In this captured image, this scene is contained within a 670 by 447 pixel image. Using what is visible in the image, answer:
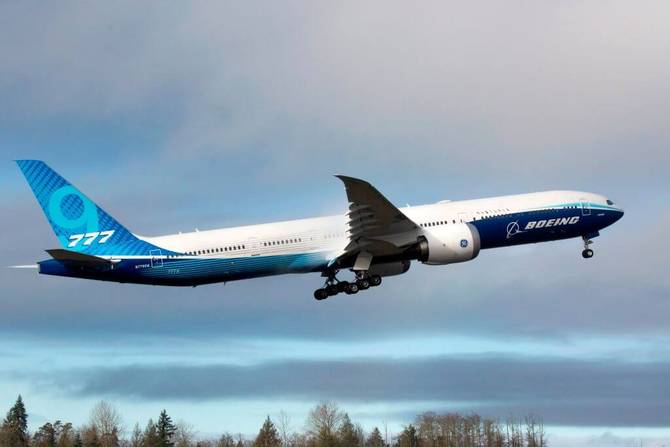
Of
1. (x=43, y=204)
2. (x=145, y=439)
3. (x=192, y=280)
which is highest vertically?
(x=43, y=204)

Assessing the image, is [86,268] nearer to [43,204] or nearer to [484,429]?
[43,204]

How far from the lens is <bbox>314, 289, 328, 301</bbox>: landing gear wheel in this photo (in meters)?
76.0

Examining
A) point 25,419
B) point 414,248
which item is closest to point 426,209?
point 414,248

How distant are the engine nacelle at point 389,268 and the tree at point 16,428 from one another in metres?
48.0

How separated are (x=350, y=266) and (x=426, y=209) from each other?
21.8 ft

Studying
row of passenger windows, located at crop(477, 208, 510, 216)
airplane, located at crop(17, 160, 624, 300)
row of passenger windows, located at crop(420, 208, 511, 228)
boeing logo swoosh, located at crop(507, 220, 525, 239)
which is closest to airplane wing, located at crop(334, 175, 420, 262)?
airplane, located at crop(17, 160, 624, 300)

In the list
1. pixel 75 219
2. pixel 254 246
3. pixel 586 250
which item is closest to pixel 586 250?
pixel 586 250

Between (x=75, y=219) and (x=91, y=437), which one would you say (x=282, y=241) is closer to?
(x=75, y=219)

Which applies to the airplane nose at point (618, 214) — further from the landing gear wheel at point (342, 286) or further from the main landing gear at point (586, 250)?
the landing gear wheel at point (342, 286)

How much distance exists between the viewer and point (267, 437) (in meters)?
110

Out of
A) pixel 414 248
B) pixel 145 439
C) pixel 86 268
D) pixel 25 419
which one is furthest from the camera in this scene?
pixel 25 419

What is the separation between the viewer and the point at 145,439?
10169 cm

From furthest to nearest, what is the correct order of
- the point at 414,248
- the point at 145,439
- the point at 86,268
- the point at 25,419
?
the point at 25,419 → the point at 145,439 → the point at 414,248 → the point at 86,268

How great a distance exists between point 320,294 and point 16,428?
55.7 meters
